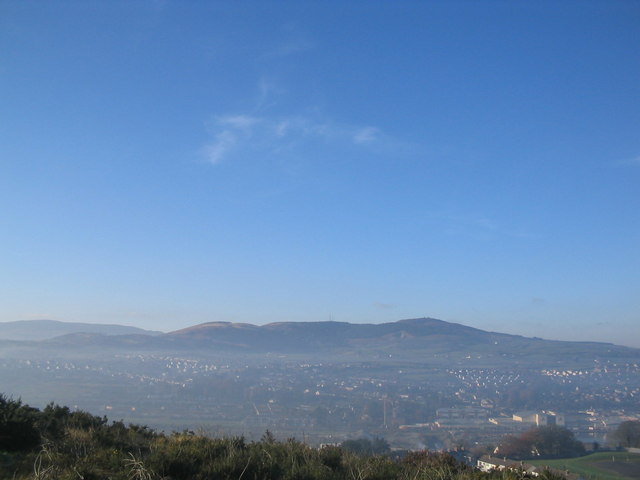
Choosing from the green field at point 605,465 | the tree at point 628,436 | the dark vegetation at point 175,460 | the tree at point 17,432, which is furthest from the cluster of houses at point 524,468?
the tree at point 628,436

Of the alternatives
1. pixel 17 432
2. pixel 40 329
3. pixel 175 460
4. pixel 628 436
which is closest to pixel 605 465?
pixel 628 436

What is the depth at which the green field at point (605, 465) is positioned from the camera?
1145cm

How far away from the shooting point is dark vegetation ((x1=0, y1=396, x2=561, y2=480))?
20.6 ft

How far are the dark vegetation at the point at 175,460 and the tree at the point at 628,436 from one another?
13.9 m

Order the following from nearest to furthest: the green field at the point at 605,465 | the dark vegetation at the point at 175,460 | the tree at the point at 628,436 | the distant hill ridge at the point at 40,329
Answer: the dark vegetation at the point at 175,460 → the green field at the point at 605,465 → the tree at the point at 628,436 → the distant hill ridge at the point at 40,329

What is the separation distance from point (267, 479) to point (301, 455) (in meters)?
1.81

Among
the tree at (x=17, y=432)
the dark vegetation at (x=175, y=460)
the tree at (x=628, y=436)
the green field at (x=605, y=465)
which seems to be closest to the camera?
the dark vegetation at (x=175, y=460)

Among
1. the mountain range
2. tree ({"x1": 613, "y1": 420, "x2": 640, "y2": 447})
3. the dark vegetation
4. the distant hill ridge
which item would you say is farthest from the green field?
the distant hill ridge

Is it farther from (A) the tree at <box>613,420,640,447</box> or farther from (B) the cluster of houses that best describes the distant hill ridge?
(B) the cluster of houses

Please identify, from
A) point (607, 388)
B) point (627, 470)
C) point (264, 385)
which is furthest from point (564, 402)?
point (627, 470)

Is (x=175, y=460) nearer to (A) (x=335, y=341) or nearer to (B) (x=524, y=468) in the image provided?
(B) (x=524, y=468)

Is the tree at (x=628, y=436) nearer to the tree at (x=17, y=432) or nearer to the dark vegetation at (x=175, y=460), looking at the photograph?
the dark vegetation at (x=175, y=460)

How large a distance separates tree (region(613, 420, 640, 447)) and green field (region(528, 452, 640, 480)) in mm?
3068

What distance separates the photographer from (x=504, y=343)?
130 m
